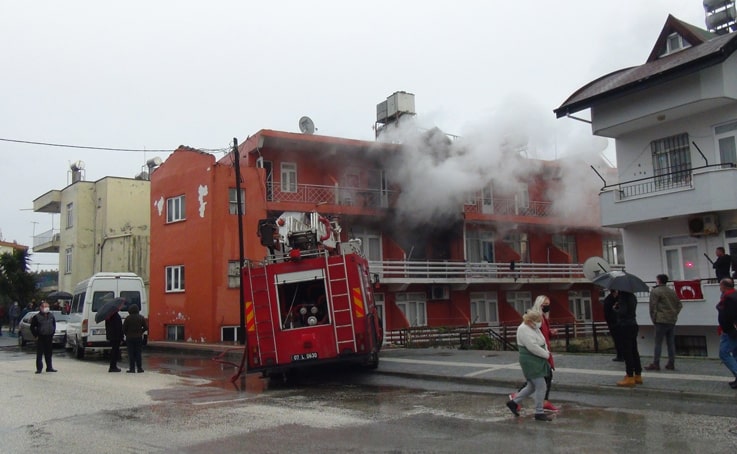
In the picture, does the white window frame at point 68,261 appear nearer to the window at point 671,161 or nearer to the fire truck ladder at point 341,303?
the fire truck ladder at point 341,303

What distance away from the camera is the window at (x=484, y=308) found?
97.2ft

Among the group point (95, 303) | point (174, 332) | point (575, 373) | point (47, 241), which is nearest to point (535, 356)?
point (575, 373)

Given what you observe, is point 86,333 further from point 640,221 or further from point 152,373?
point 640,221

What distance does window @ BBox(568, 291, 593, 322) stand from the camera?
32906 millimetres

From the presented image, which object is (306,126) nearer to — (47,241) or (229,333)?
(229,333)

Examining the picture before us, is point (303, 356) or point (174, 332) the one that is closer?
point (303, 356)

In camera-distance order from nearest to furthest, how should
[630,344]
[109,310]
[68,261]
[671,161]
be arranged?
[630,344]
[109,310]
[671,161]
[68,261]

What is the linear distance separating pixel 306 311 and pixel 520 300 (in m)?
21.1

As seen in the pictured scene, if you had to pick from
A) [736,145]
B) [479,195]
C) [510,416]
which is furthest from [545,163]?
[510,416]

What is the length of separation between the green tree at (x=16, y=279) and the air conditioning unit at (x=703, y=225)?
3155cm

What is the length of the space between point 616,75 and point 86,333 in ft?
59.2

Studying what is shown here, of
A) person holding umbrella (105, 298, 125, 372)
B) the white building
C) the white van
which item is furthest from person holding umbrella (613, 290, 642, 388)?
the white van

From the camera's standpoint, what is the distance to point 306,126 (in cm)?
2772

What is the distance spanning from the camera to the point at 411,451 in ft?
20.8
